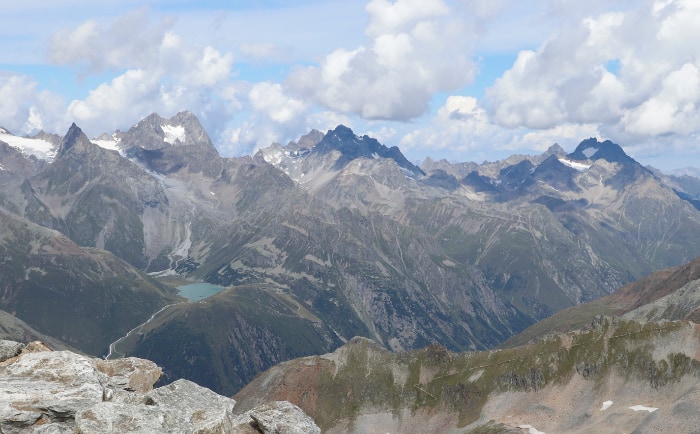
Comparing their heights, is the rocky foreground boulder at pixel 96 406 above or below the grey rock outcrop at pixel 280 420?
above

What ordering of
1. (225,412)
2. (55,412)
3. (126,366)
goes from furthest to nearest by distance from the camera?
(126,366) < (225,412) < (55,412)

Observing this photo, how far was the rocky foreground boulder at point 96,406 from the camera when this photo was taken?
Result: 49.4 m

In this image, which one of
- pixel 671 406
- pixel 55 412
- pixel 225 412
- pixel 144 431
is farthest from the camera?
pixel 671 406

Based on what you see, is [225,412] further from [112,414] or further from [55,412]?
[55,412]

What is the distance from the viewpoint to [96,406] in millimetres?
50125

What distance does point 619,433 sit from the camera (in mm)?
187750

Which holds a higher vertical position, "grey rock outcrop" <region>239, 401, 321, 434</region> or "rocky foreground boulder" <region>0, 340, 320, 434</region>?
"rocky foreground boulder" <region>0, 340, 320, 434</region>

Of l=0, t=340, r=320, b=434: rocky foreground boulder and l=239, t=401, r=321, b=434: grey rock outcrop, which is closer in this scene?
l=0, t=340, r=320, b=434: rocky foreground boulder

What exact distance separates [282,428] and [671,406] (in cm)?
16348

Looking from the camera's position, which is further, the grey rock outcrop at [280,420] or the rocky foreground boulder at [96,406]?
the grey rock outcrop at [280,420]

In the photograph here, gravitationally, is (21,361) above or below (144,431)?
above

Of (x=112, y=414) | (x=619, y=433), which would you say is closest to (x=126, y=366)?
(x=112, y=414)

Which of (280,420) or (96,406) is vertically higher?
(96,406)

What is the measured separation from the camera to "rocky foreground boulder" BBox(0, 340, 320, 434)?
49428mm
